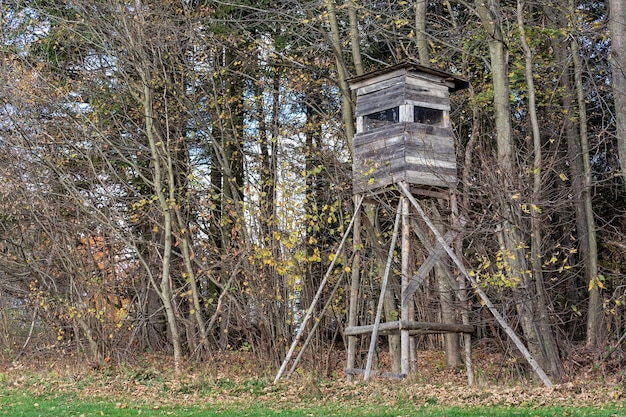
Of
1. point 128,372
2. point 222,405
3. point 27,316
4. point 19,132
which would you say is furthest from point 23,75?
point 222,405

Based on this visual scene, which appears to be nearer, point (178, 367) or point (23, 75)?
point (178, 367)

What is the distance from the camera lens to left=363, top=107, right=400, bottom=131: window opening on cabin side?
1326cm

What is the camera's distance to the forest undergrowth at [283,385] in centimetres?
1050

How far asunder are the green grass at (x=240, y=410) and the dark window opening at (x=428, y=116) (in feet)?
16.0

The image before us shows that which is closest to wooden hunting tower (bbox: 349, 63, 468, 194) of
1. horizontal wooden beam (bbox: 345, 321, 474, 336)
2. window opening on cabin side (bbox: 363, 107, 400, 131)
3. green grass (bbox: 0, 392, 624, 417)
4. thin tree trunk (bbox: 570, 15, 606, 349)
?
window opening on cabin side (bbox: 363, 107, 400, 131)

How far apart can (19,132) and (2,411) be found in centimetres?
682

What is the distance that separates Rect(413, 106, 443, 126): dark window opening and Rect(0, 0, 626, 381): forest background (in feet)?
2.95

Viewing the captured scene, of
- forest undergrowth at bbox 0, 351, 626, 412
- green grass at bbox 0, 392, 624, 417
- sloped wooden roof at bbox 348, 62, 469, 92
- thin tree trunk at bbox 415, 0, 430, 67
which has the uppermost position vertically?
thin tree trunk at bbox 415, 0, 430, 67

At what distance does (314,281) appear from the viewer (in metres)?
16.6

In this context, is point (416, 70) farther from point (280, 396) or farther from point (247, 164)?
point (247, 164)

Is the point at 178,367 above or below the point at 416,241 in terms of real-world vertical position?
below

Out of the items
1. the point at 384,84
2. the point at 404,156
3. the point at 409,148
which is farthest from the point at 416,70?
the point at 404,156

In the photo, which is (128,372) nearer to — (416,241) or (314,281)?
(314,281)

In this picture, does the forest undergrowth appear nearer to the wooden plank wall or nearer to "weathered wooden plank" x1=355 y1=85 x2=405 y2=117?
Result: the wooden plank wall
